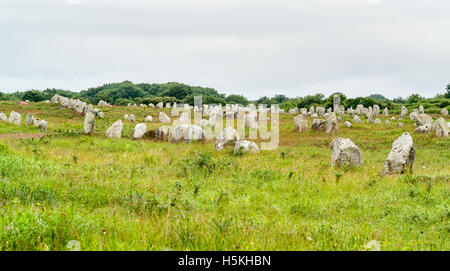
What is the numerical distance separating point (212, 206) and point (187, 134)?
48.1ft

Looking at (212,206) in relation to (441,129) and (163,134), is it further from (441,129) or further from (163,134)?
(441,129)

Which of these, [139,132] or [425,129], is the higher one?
[425,129]

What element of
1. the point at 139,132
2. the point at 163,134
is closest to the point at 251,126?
the point at 163,134

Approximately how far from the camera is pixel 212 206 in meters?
7.14

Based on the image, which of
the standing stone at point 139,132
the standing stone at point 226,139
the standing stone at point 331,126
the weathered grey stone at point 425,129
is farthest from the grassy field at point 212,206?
the weathered grey stone at point 425,129

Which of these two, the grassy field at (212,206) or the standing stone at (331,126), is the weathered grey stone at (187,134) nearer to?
the grassy field at (212,206)

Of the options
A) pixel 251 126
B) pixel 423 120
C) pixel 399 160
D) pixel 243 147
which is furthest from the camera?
pixel 251 126

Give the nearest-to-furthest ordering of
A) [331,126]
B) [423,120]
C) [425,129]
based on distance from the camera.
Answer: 1. [425,129]
2. [331,126]
3. [423,120]

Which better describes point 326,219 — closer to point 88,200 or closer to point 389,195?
point 389,195

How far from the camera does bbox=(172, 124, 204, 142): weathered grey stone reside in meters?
21.5

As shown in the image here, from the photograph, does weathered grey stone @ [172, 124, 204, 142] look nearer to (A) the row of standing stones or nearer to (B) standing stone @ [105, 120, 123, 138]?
(A) the row of standing stones

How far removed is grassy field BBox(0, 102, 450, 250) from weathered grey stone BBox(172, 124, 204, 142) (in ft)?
22.7

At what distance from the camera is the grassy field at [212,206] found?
4.75 meters
